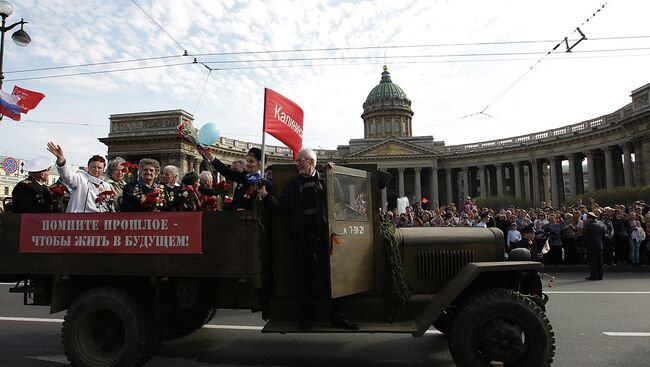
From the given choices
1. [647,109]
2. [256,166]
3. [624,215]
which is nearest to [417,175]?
[647,109]

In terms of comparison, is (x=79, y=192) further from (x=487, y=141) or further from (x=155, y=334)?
(x=487, y=141)

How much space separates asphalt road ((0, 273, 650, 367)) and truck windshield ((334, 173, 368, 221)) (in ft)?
6.09

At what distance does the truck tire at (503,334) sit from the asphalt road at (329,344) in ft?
2.63

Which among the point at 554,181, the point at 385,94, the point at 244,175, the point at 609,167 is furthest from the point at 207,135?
the point at 385,94

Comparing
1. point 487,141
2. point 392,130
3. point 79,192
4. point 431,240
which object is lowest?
point 431,240

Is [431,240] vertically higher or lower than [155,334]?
higher

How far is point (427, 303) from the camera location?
4.91 m

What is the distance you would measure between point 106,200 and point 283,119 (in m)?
2.65

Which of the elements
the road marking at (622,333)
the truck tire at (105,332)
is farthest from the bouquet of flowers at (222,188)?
the road marking at (622,333)

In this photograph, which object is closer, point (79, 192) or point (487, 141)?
point (79, 192)

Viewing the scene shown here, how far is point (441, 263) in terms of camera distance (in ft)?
16.7

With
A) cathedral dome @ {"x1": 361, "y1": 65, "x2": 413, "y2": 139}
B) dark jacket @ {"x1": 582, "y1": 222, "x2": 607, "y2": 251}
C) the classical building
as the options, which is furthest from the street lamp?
cathedral dome @ {"x1": 361, "y1": 65, "x2": 413, "y2": 139}

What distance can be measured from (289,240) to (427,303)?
1.67m

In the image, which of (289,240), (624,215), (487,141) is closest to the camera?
(289,240)
